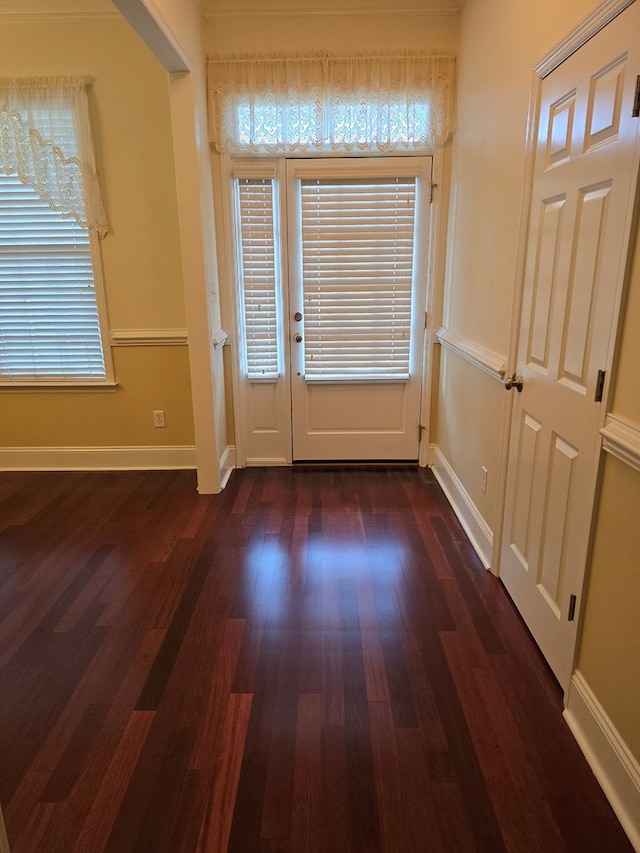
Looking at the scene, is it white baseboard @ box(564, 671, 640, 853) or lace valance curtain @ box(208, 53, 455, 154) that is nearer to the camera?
white baseboard @ box(564, 671, 640, 853)

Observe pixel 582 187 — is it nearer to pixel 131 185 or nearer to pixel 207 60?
pixel 207 60

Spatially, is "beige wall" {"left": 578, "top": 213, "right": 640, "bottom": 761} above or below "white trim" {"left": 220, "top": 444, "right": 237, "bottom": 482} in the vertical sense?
above

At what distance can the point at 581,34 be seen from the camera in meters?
1.53

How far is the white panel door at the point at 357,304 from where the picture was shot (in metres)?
3.32

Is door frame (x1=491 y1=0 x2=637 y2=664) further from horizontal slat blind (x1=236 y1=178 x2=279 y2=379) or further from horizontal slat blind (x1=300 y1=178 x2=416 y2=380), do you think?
horizontal slat blind (x1=236 y1=178 x2=279 y2=379)

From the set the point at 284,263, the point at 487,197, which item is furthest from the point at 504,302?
the point at 284,263

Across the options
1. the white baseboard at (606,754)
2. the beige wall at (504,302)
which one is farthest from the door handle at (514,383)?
the white baseboard at (606,754)

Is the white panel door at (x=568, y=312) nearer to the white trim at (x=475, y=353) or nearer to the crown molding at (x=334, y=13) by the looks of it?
the white trim at (x=475, y=353)

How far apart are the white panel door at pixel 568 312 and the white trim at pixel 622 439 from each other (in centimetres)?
5

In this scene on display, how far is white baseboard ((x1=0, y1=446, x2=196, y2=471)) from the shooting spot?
146 inches

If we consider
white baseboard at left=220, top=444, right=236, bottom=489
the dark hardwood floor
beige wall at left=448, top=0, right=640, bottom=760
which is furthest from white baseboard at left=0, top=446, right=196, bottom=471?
beige wall at left=448, top=0, right=640, bottom=760

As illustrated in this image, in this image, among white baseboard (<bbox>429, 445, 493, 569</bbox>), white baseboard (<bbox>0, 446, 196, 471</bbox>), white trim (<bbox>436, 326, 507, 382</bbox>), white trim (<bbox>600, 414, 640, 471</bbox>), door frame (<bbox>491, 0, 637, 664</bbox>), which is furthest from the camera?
white baseboard (<bbox>0, 446, 196, 471</bbox>)

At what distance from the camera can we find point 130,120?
316 centimetres

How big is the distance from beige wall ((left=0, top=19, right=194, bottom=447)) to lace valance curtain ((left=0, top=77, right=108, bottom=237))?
8cm
